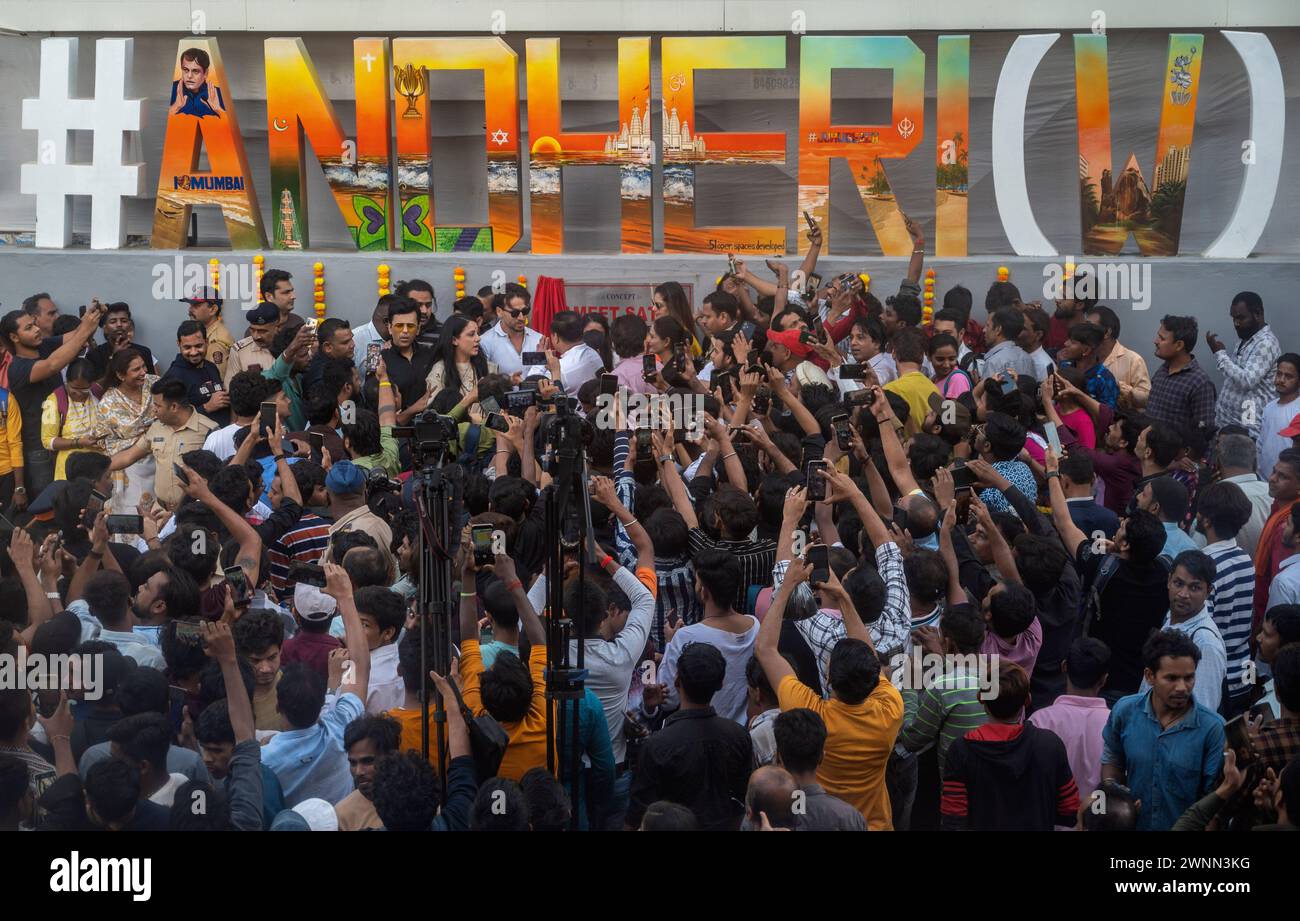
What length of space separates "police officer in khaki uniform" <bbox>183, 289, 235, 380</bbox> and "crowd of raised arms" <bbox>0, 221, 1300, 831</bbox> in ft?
5.27

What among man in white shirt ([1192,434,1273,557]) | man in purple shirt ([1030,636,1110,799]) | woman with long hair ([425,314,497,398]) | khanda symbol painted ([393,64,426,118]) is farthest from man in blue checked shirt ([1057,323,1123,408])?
khanda symbol painted ([393,64,426,118])

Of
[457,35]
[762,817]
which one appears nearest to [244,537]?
[762,817]

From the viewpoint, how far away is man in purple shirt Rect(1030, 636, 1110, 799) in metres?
5.44

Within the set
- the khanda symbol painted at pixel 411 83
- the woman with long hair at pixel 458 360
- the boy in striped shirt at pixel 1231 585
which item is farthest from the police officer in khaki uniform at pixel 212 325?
the boy in striped shirt at pixel 1231 585

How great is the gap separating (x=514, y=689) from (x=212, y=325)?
272 inches

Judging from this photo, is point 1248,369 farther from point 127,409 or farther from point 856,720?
point 127,409

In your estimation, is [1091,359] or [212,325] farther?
[212,325]

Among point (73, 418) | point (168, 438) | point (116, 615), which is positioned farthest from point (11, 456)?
point (116, 615)

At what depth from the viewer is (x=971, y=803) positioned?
512cm

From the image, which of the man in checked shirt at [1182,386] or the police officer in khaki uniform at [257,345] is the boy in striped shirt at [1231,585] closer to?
the man in checked shirt at [1182,386]

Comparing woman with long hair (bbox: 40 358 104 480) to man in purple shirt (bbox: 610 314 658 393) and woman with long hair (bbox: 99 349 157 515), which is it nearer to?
woman with long hair (bbox: 99 349 157 515)

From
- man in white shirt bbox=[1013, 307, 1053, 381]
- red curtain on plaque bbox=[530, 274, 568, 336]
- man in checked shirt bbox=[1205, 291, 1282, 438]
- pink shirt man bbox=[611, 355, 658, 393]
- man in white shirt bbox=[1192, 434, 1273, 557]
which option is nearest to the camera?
man in white shirt bbox=[1192, 434, 1273, 557]

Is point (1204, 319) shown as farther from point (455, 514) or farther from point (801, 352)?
point (455, 514)

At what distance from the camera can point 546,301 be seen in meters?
12.2
